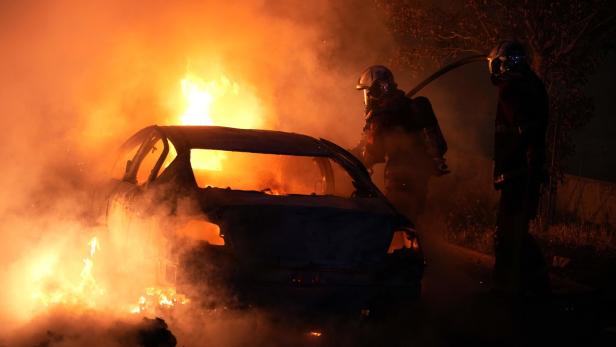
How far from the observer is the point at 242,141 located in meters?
7.40

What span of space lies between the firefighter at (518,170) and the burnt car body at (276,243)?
1.89m

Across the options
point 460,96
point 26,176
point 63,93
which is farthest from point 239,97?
point 460,96

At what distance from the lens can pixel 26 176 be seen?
33.6 feet

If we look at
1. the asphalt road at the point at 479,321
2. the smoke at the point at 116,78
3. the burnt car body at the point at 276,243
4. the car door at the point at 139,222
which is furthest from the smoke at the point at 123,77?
the asphalt road at the point at 479,321

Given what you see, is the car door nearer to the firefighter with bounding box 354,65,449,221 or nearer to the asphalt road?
the asphalt road

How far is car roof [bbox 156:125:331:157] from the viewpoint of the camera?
717 centimetres

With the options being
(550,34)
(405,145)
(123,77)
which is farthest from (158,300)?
(123,77)

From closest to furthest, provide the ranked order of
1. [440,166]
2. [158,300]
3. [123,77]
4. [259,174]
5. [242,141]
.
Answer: [158,300], [242,141], [259,174], [440,166], [123,77]

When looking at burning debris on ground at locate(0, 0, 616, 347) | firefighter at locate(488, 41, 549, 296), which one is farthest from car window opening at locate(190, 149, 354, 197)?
firefighter at locate(488, 41, 549, 296)

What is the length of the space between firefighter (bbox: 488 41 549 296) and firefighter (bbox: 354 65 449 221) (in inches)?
35.2

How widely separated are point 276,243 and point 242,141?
1.44 metres

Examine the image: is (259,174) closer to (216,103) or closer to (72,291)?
(72,291)

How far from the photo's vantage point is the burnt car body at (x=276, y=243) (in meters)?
6.03

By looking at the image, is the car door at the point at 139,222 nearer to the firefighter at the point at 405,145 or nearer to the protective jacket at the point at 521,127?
the firefighter at the point at 405,145
